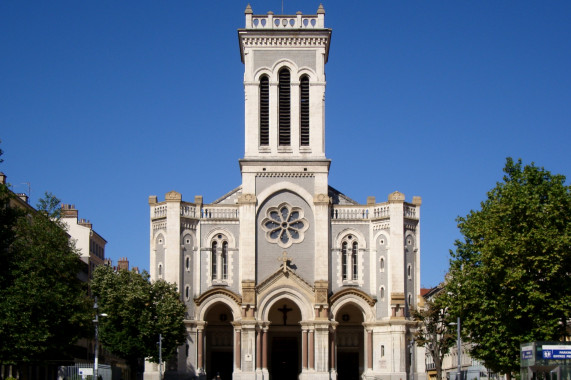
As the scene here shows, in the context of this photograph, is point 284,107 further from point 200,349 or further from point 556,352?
point 556,352

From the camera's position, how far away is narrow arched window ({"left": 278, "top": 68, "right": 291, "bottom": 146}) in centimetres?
8088

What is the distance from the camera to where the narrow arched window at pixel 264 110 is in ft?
265

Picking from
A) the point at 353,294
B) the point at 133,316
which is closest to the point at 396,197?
the point at 353,294

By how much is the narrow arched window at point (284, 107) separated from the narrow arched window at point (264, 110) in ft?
3.33

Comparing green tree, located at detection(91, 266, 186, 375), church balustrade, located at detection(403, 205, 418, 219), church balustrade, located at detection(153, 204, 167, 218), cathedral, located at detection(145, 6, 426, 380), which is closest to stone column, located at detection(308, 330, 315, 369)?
cathedral, located at detection(145, 6, 426, 380)

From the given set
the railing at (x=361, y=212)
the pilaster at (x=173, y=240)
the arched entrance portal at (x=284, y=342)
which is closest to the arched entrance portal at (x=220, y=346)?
the arched entrance portal at (x=284, y=342)

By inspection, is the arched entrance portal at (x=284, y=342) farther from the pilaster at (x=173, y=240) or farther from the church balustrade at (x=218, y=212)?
the pilaster at (x=173, y=240)

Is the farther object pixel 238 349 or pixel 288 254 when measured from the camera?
pixel 288 254

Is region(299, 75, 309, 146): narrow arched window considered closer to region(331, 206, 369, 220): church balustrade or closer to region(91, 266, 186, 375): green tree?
region(331, 206, 369, 220): church balustrade

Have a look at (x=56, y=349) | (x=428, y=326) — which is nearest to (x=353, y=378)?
(x=428, y=326)

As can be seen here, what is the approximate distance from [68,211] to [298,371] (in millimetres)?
32206

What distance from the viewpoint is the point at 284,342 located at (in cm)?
8019

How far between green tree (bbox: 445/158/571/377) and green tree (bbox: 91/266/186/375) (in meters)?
21.6

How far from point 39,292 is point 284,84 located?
31.5 metres
